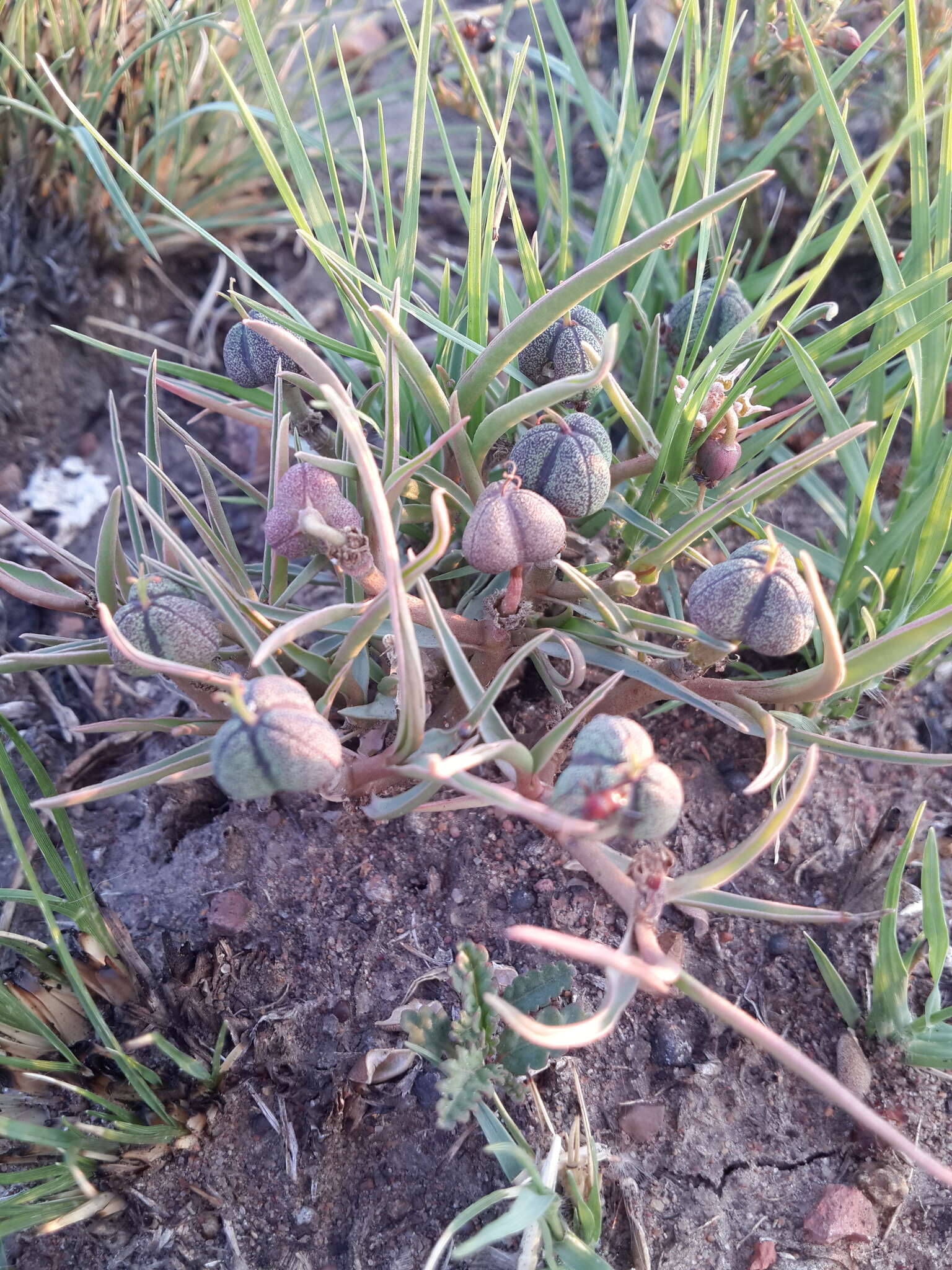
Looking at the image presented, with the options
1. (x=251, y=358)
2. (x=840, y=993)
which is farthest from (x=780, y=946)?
(x=251, y=358)

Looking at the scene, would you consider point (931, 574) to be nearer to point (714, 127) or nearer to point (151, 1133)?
point (714, 127)

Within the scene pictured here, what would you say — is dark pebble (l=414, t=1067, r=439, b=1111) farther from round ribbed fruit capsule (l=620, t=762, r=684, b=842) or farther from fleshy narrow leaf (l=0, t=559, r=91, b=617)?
fleshy narrow leaf (l=0, t=559, r=91, b=617)

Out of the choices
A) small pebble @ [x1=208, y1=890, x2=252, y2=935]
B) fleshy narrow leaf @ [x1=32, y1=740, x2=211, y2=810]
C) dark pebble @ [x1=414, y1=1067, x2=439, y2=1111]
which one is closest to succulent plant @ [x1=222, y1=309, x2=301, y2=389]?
fleshy narrow leaf @ [x1=32, y1=740, x2=211, y2=810]

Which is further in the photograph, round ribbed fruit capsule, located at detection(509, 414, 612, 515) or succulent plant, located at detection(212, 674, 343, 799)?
round ribbed fruit capsule, located at detection(509, 414, 612, 515)

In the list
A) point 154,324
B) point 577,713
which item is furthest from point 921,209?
point 154,324

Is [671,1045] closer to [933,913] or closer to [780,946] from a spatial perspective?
[780,946]

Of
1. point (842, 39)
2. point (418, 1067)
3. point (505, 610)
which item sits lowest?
point (418, 1067)
